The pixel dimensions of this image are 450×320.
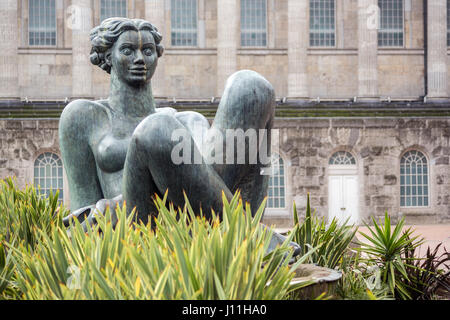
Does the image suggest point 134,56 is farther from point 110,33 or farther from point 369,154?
point 369,154

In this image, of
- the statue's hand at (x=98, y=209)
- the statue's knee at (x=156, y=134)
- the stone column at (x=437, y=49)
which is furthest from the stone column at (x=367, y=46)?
the statue's knee at (x=156, y=134)

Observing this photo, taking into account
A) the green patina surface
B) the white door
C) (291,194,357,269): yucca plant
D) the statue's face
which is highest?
the green patina surface

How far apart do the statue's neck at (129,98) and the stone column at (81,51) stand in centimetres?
2717

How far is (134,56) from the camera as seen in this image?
489cm

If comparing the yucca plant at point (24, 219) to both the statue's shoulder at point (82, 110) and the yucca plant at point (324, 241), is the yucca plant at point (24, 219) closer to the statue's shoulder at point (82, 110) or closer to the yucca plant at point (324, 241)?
the statue's shoulder at point (82, 110)

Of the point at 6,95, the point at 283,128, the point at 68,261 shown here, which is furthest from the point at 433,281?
the point at 6,95

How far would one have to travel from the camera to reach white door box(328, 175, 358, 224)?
29.0 m

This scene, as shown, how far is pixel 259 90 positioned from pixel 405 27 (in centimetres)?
3318

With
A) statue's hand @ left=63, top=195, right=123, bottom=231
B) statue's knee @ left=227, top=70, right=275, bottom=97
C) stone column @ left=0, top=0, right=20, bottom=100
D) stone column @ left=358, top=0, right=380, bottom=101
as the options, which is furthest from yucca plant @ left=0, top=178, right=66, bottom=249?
stone column @ left=358, top=0, right=380, bottom=101

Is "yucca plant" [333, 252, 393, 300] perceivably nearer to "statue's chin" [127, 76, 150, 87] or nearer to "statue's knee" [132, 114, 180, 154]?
"statue's knee" [132, 114, 180, 154]

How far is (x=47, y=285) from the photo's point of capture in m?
3.56

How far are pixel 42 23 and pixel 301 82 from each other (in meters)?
13.7

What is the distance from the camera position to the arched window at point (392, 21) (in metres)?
35.3

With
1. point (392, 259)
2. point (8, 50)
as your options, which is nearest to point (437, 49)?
point (8, 50)
